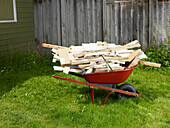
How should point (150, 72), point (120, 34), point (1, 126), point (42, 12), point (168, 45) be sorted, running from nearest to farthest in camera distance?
point (1, 126) → point (150, 72) → point (168, 45) → point (120, 34) → point (42, 12)

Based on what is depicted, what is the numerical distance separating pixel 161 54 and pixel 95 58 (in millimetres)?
3853

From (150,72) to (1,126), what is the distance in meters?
4.87

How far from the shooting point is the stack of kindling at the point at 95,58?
5.11m

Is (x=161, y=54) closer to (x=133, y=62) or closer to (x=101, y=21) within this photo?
(x=101, y=21)

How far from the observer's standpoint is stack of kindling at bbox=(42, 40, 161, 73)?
5.11m

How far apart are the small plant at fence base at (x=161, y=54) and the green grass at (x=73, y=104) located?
0.35 m

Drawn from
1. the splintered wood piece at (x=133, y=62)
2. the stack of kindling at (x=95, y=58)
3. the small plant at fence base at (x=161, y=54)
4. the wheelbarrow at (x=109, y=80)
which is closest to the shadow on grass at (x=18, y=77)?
the stack of kindling at (x=95, y=58)

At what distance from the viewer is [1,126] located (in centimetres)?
464

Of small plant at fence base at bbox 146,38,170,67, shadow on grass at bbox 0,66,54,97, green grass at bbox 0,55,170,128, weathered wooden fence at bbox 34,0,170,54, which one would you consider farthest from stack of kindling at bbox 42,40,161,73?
weathered wooden fence at bbox 34,0,170,54

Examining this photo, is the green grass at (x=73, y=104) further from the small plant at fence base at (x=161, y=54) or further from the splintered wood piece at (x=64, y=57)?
the splintered wood piece at (x=64, y=57)

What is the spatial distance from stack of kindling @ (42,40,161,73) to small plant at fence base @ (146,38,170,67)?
9.23 ft

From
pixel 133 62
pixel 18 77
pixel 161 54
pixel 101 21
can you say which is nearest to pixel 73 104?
pixel 133 62

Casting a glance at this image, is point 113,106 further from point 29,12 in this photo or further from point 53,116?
point 29,12

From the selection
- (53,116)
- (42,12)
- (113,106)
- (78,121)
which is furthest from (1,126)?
(42,12)
